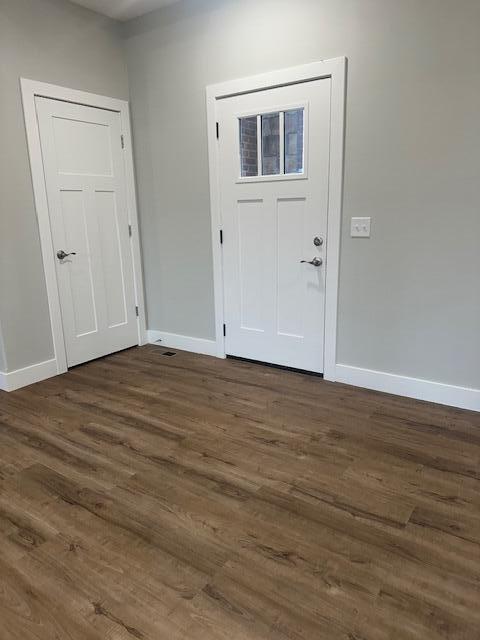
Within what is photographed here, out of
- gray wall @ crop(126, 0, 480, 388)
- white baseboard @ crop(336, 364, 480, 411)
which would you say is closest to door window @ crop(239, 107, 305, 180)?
gray wall @ crop(126, 0, 480, 388)

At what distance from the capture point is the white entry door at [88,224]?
3.38m

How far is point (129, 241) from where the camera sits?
4.00 meters

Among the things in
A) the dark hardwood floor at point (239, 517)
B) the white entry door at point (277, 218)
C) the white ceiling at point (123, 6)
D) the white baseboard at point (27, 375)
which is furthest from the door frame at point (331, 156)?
the white baseboard at point (27, 375)

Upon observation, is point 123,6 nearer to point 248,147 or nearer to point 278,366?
point 248,147

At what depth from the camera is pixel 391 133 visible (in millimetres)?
2727

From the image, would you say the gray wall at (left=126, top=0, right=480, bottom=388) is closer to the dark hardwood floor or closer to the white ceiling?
the white ceiling

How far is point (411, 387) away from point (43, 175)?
3.00m

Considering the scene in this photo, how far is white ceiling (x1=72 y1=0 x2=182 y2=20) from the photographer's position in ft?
10.9

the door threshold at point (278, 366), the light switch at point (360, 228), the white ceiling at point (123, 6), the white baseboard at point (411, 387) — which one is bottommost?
the door threshold at point (278, 366)

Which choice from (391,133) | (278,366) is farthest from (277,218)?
(278,366)

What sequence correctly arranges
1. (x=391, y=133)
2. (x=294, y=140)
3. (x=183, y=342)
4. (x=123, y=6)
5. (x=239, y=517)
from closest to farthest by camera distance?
(x=239, y=517), (x=391, y=133), (x=294, y=140), (x=123, y=6), (x=183, y=342)

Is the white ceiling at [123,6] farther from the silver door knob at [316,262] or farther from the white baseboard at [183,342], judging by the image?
the white baseboard at [183,342]

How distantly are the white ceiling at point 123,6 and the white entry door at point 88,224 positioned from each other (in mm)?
720

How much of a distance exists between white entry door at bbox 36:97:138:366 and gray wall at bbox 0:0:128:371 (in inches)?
6.7
